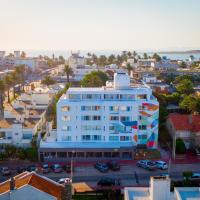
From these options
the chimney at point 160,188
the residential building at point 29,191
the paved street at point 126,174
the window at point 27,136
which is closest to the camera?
the chimney at point 160,188

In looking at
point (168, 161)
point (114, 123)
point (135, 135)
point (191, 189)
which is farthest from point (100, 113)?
point (191, 189)

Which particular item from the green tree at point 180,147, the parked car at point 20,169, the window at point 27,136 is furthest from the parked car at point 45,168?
the green tree at point 180,147

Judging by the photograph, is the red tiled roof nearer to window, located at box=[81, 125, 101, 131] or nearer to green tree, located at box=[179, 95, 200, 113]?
green tree, located at box=[179, 95, 200, 113]

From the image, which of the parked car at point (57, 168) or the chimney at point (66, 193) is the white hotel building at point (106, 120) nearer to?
the parked car at point (57, 168)

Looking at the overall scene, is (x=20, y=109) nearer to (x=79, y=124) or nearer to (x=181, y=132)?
(x=79, y=124)

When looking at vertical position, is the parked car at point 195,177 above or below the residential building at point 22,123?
below

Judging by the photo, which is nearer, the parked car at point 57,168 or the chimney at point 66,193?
the chimney at point 66,193
